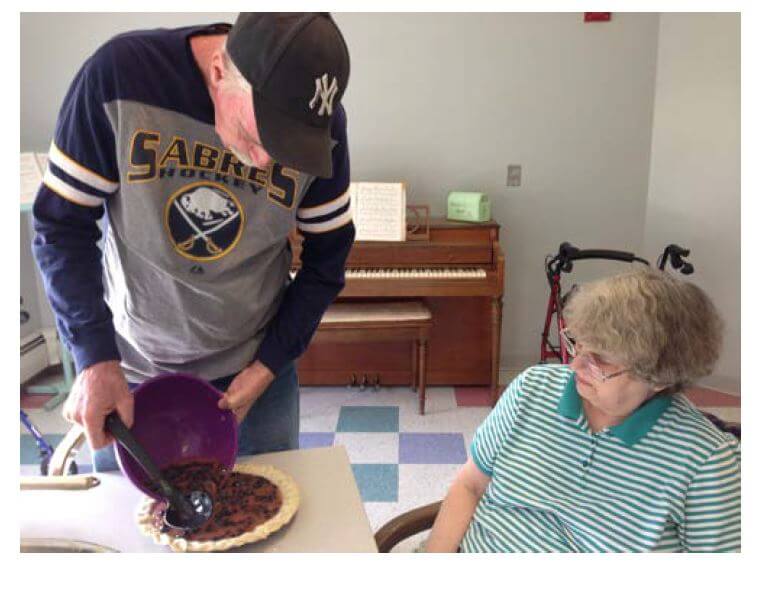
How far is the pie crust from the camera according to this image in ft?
2.87

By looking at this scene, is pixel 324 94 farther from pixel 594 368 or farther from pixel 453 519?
pixel 453 519

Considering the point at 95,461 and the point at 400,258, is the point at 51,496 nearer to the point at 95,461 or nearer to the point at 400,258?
the point at 95,461

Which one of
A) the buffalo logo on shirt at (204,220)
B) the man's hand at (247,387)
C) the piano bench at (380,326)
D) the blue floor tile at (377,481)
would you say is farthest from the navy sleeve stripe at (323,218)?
the piano bench at (380,326)

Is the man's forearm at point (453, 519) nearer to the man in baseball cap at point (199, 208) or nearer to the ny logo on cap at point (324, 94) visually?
the man in baseball cap at point (199, 208)

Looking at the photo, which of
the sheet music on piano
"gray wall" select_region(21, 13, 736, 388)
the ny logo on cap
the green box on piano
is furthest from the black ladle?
"gray wall" select_region(21, 13, 736, 388)

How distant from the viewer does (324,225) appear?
1.29 meters

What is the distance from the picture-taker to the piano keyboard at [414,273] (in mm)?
3055

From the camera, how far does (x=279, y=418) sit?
51.5 inches

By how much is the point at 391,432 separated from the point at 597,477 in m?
1.89

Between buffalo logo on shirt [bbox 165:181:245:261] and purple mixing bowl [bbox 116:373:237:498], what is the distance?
0.25 m

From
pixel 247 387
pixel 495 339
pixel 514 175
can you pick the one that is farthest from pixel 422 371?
pixel 247 387

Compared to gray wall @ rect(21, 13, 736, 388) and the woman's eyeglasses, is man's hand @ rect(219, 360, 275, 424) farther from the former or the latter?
gray wall @ rect(21, 13, 736, 388)

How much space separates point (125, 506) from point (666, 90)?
11.2 ft

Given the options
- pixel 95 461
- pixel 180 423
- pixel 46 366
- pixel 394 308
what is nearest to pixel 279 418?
pixel 180 423
